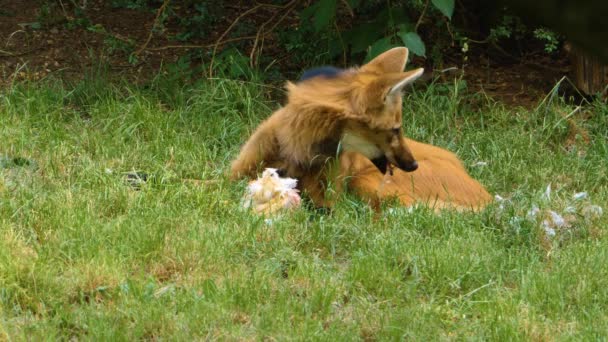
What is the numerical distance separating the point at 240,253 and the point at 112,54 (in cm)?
366

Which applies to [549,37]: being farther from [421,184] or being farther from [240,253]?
[240,253]

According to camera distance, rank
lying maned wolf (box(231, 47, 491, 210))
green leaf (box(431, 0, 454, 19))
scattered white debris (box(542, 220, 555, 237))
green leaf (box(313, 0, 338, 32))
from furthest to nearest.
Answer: green leaf (box(313, 0, 338, 32)) < green leaf (box(431, 0, 454, 19)) < lying maned wolf (box(231, 47, 491, 210)) < scattered white debris (box(542, 220, 555, 237))

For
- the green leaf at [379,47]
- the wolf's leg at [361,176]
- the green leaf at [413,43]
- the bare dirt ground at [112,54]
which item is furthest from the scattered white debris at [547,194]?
the bare dirt ground at [112,54]

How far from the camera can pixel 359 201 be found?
4.29m

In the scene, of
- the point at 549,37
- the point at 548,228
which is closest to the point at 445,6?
the point at 549,37

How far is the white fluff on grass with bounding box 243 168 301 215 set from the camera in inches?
160

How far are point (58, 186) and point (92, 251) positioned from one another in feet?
3.04

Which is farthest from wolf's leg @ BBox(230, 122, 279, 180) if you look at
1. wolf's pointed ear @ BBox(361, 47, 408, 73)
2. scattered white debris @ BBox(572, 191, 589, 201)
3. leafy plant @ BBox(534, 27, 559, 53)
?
leafy plant @ BBox(534, 27, 559, 53)

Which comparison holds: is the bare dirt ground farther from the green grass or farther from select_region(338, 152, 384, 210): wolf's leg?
select_region(338, 152, 384, 210): wolf's leg

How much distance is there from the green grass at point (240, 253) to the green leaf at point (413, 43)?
2.59ft

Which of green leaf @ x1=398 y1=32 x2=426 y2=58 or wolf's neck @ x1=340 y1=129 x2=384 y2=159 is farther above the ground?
green leaf @ x1=398 y1=32 x2=426 y2=58

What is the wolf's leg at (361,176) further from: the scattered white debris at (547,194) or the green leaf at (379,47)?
the green leaf at (379,47)

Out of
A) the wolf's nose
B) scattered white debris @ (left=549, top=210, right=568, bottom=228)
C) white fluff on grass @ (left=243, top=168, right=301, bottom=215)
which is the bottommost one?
scattered white debris @ (left=549, top=210, right=568, bottom=228)

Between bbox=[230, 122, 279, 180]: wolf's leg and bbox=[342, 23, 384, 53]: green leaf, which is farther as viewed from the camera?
bbox=[342, 23, 384, 53]: green leaf
